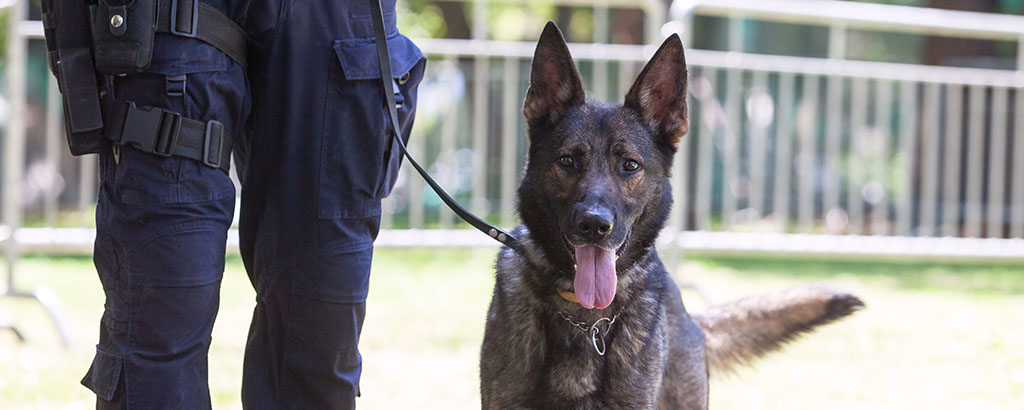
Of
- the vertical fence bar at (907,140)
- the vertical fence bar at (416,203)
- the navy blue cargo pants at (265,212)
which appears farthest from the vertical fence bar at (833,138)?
the navy blue cargo pants at (265,212)

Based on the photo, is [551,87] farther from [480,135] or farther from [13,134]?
[480,135]

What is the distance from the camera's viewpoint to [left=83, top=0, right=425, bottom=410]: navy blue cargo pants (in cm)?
226

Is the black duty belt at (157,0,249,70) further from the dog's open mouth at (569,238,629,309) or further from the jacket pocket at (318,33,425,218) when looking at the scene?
the dog's open mouth at (569,238,629,309)

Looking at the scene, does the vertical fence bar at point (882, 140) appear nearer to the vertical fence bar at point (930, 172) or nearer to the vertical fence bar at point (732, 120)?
the vertical fence bar at point (930, 172)

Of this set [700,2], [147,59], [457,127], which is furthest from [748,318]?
[457,127]

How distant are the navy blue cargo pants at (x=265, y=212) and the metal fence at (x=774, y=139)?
3083mm

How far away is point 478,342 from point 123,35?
11.0 feet

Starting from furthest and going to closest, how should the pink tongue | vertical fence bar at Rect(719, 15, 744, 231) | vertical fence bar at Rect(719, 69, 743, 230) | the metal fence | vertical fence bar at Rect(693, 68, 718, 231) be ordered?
vertical fence bar at Rect(719, 69, 743, 230) < vertical fence bar at Rect(719, 15, 744, 231) < vertical fence bar at Rect(693, 68, 718, 231) < the metal fence < the pink tongue

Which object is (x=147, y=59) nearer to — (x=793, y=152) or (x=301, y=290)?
(x=301, y=290)

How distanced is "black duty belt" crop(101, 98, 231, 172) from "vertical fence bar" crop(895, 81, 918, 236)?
257 inches

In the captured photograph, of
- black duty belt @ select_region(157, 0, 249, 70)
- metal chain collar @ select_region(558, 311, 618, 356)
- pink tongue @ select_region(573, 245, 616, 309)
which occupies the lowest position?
metal chain collar @ select_region(558, 311, 618, 356)

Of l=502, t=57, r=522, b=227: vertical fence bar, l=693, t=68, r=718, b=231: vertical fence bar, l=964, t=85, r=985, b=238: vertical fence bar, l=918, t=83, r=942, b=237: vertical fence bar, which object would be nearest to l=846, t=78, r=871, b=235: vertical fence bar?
l=918, t=83, r=942, b=237: vertical fence bar

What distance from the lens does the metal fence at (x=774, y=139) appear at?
6281 millimetres

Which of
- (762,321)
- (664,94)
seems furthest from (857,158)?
(664,94)
